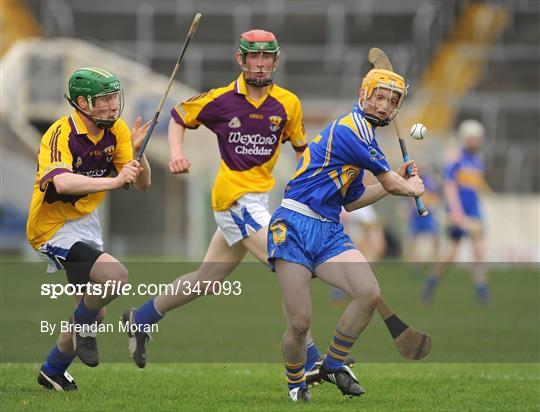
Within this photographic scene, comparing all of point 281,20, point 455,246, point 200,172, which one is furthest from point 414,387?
point 281,20

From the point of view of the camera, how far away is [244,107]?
8766mm

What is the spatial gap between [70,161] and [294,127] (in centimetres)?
210

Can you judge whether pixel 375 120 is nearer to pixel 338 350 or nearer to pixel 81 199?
pixel 338 350

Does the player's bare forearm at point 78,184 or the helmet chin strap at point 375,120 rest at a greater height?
the helmet chin strap at point 375,120

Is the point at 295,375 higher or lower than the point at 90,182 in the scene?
lower

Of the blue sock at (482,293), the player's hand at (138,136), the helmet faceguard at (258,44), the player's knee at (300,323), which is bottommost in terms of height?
the blue sock at (482,293)

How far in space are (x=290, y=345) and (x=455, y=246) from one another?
353 inches

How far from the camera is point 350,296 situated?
7203mm

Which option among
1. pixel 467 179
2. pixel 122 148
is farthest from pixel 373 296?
pixel 467 179

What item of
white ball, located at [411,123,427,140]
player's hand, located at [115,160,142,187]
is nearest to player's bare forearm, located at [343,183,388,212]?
white ball, located at [411,123,427,140]

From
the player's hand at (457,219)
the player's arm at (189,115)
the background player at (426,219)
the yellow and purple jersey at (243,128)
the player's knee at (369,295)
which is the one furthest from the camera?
the background player at (426,219)

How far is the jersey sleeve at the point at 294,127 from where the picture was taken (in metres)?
8.84

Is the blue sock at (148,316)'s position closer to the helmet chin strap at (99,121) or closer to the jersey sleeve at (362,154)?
the helmet chin strap at (99,121)

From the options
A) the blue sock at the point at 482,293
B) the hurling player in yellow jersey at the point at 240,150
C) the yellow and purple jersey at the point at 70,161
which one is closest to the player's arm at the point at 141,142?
the yellow and purple jersey at the point at 70,161
